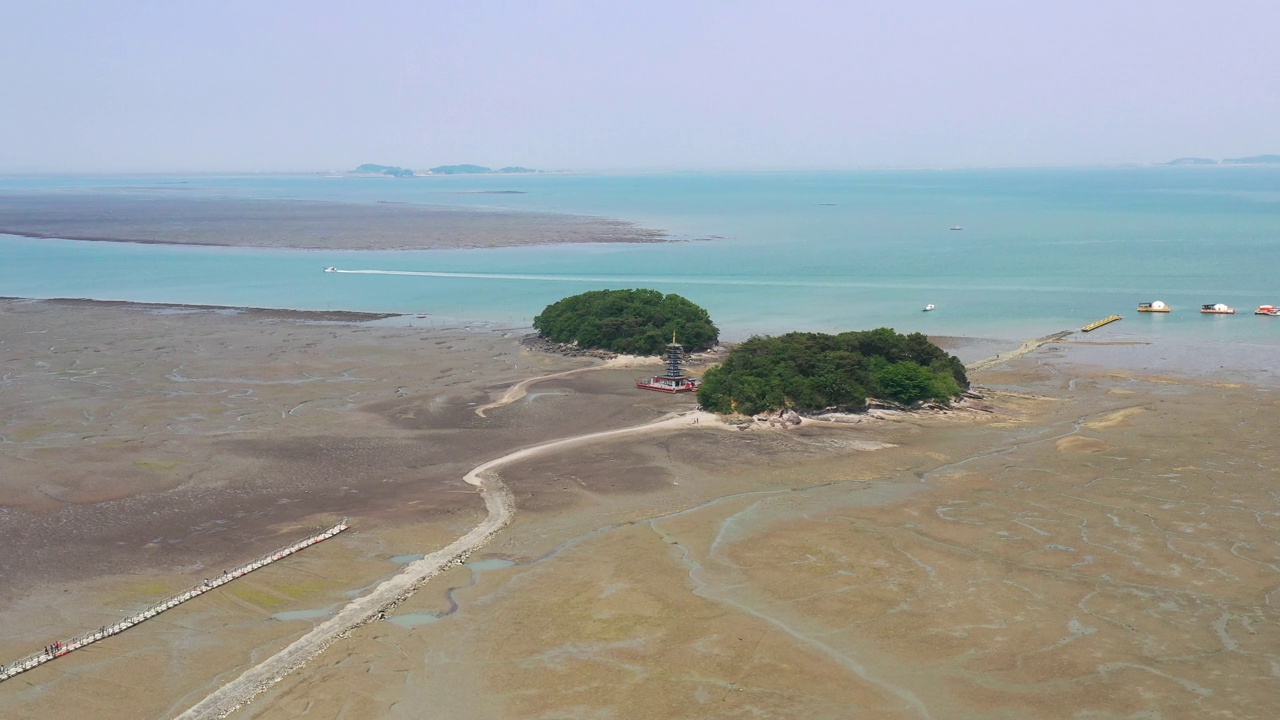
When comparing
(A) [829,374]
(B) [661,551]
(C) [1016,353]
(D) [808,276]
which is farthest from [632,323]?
(D) [808,276]

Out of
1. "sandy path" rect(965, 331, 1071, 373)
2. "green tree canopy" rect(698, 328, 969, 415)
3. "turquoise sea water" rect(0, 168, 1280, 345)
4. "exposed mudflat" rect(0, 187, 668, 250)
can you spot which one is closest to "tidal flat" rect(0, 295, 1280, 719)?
"green tree canopy" rect(698, 328, 969, 415)

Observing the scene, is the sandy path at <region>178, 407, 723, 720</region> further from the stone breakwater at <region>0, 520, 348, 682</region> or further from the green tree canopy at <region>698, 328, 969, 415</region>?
the green tree canopy at <region>698, 328, 969, 415</region>

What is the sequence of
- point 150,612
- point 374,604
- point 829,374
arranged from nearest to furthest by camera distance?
1. point 150,612
2. point 374,604
3. point 829,374

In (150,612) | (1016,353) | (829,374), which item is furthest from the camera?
(1016,353)

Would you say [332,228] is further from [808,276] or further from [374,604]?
[374,604]

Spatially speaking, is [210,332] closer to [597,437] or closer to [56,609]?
[597,437]

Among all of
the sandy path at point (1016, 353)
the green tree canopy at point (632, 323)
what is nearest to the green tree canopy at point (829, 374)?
the sandy path at point (1016, 353)
